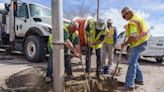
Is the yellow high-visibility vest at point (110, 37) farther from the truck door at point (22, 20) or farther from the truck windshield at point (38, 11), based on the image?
the truck door at point (22, 20)

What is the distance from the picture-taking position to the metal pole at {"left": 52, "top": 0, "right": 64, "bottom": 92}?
19.4ft

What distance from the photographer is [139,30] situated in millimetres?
6988

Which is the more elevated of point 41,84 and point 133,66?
point 133,66

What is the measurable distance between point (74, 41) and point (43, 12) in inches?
230

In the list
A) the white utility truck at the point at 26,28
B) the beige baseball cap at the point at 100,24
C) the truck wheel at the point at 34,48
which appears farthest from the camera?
the white utility truck at the point at 26,28

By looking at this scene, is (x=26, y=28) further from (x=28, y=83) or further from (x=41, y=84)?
(x=41, y=84)

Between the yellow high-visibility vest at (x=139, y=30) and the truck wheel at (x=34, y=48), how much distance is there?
5.41m

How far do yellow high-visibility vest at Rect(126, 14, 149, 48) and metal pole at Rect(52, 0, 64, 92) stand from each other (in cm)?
179

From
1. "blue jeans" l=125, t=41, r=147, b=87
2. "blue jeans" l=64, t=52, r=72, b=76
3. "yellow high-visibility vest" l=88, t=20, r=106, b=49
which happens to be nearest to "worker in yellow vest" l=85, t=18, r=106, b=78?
"yellow high-visibility vest" l=88, t=20, r=106, b=49

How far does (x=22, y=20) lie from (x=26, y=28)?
457 mm

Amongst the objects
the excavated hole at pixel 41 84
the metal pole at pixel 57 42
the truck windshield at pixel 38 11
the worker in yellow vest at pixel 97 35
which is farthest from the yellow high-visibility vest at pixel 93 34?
the truck windshield at pixel 38 11

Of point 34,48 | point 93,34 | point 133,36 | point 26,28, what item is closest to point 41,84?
point 93,34

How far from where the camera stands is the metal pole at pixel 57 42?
590cm

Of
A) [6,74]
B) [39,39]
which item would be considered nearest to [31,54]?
[39,39]
